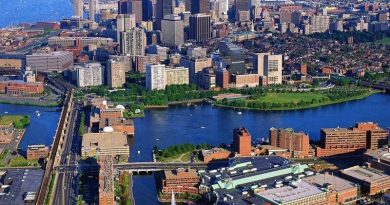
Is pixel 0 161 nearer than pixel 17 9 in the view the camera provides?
Yes

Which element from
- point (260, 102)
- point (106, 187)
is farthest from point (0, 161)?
point (260, 102)

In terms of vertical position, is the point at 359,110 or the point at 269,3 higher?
the point at 269,3

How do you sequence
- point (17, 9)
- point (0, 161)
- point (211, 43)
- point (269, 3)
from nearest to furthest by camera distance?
point (0, 161) < point (211, 43) < point (269, 3) < point (17, 9)

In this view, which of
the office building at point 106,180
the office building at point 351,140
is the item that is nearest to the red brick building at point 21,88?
the office building at point 106,180

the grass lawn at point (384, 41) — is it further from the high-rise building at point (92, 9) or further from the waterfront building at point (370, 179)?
the waterfront building at point (370, 179)

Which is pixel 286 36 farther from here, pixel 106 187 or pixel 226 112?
pixel 106 187

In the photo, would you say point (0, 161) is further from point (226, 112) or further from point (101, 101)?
point (226, 112)

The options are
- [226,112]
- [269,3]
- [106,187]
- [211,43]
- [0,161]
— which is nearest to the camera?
[106,187]
